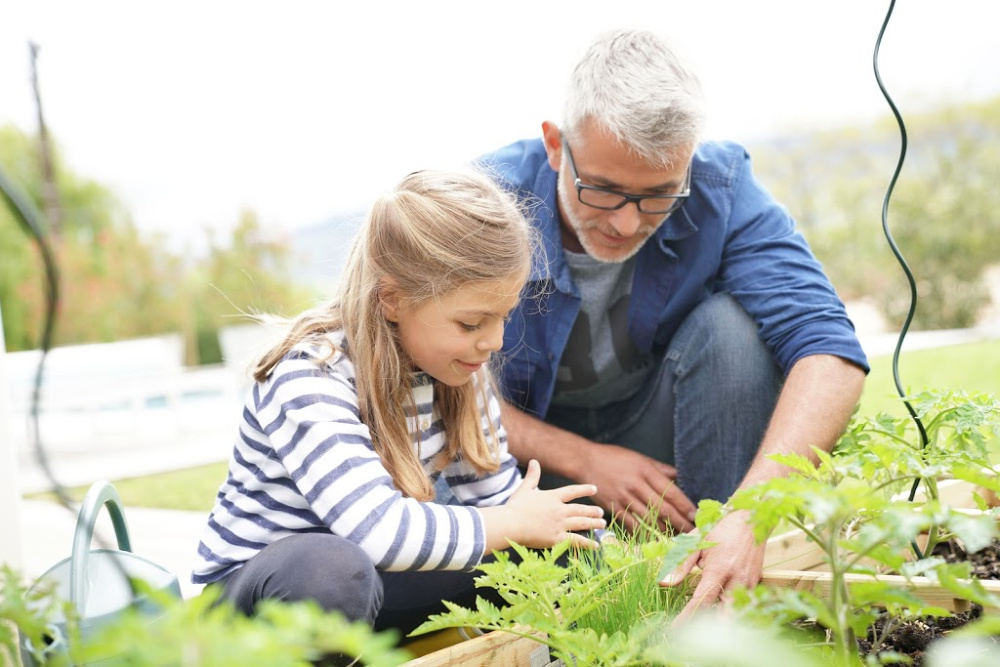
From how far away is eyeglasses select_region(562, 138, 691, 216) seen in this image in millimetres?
1797

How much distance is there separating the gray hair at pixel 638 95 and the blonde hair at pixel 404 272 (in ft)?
1.03

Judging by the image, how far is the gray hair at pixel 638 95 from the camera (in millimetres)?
1724

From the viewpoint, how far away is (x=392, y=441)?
1.46m

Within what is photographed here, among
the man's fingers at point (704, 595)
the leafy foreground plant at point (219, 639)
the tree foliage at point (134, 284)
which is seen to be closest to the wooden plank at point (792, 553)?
the man's fingers at point (704, 595)

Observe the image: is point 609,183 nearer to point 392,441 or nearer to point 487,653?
point 392,441

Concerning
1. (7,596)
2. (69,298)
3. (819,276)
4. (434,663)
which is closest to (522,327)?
(819,276)

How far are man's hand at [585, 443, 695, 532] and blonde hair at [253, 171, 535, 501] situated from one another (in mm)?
521

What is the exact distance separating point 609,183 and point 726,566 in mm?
831

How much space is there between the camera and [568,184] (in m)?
1.96

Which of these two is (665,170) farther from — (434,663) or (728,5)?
(728,5)

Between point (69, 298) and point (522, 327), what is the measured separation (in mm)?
10643

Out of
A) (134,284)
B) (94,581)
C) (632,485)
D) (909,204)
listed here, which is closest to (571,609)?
(94,581)

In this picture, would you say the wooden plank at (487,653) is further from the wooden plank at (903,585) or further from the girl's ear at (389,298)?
the girl's ear at (389,298)

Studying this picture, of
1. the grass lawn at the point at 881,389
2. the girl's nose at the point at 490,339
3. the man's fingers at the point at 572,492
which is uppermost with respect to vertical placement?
the girl's nose at the point at 490,339
